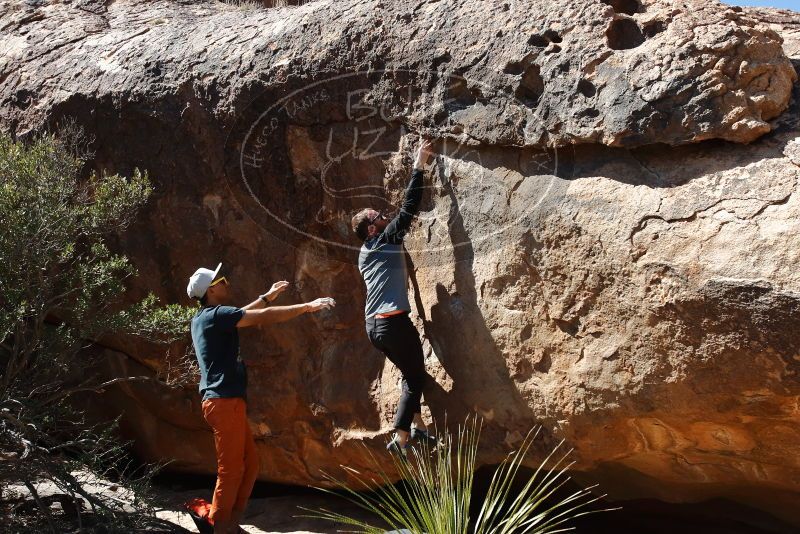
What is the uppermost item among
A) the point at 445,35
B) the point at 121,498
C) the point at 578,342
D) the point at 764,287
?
the point at 445,35

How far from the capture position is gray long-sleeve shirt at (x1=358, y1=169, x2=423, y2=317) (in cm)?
507

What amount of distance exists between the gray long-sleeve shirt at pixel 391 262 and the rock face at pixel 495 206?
0.22 meters

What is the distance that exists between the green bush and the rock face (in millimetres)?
487

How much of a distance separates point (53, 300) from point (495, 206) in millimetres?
2764

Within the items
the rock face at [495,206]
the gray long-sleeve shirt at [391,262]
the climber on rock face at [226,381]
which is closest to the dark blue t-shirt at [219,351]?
the climber on rock face at [226,381]

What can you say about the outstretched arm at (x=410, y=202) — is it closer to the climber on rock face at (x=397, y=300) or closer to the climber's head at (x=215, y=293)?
the climber on rock face at (x=397, y=300)

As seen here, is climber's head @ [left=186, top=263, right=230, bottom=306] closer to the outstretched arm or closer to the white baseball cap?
the white baseball cap

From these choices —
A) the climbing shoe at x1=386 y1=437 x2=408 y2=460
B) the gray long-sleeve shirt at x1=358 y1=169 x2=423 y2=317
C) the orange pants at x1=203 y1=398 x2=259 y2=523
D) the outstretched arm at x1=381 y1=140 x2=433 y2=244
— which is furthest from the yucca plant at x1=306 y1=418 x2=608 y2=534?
the outstretched arm at x1=381 y1=140 x2=433 y2=244

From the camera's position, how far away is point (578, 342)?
4.67 meters

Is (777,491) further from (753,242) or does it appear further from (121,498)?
(121,498)

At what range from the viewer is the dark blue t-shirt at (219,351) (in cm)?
490

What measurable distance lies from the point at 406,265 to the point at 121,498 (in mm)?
2178

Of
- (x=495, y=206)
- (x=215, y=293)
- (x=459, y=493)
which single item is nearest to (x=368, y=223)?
(x=495, y=206)

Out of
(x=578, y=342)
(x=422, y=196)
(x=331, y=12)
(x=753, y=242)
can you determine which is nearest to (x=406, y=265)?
(x=422, y=196)
